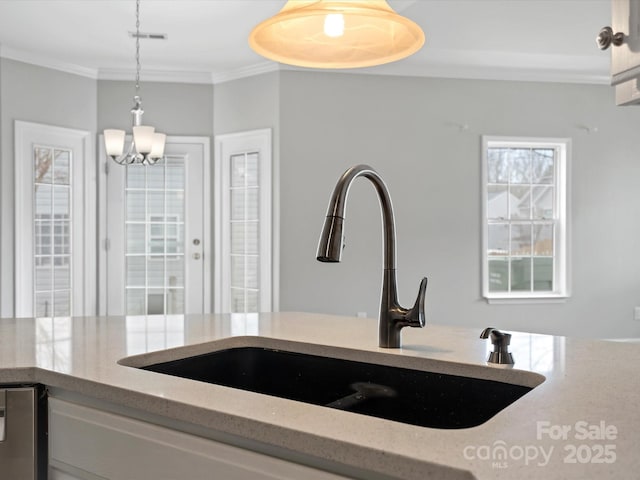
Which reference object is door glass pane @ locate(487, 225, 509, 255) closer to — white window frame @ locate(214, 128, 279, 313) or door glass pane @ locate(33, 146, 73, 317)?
white window frame @ locate(214, 128, 279, 313)

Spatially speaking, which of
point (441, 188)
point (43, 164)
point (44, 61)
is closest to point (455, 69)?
point (441, 188)

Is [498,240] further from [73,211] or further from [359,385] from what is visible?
[359,385]

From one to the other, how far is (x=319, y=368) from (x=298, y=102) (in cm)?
411

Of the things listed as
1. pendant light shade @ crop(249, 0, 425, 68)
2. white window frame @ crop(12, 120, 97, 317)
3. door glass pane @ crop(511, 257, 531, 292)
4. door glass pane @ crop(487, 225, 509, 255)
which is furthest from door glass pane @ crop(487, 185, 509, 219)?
pendant light shade @ crop(249, 0, 425, 68)

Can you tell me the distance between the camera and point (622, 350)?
153cm

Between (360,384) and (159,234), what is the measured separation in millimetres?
4623

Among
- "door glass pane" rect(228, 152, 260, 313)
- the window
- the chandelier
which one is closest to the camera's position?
the chandelier

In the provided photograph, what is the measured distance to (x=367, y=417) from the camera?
968 mm

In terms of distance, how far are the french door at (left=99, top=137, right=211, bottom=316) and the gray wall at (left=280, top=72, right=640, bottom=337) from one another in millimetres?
944

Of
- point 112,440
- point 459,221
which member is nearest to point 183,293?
point 459,221

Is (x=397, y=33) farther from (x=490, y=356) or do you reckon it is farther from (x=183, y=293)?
(x=183, y=293)

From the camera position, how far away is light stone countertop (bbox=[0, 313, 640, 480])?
798 millimetres

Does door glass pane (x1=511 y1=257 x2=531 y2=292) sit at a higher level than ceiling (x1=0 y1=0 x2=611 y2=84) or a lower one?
lower

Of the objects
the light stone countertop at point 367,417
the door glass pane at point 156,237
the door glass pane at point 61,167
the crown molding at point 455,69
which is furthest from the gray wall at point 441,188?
the light stone countertop at point 367,417
